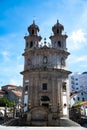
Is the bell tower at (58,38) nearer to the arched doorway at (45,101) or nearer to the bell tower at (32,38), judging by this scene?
the bell tower at (32,38)

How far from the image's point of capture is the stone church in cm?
3753

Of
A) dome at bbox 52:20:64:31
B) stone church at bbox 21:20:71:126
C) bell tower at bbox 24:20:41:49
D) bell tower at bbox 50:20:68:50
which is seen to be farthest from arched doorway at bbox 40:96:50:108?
dome at bbox 52:20:64:31

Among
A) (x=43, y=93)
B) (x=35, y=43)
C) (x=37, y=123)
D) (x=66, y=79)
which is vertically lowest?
(x=37, y=123)

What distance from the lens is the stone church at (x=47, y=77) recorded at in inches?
1478

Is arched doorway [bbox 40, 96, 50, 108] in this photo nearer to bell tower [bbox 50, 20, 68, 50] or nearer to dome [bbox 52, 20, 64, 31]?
bell tower [bbox 50, 20, 68, 50]

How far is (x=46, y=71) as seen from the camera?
39094 millimetres

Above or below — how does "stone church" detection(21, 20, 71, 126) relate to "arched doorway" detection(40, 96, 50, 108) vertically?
above

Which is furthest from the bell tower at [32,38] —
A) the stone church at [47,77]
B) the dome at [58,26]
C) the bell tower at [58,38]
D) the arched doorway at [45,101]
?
the arched doorway at [45,101]

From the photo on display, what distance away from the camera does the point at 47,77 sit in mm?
38969

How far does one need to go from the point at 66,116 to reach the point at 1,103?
75.2ft

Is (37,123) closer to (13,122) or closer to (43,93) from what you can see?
(13,122)

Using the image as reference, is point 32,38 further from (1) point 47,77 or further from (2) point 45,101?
(2) point 45,101

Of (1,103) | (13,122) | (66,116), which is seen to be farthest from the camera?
(1,103)

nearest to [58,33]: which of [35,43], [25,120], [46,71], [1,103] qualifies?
[35,43]
